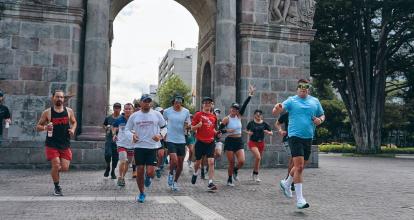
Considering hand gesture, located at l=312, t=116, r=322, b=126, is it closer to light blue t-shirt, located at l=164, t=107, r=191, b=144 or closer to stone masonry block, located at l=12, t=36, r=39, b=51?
light blue t-shirt, located at l=164, t=107, r=191, b=144

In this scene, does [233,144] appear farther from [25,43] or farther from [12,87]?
[25,43]

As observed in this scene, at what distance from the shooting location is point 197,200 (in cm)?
803

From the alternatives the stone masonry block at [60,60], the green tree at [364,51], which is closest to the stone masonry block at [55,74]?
the stone masonry block at [60,60]

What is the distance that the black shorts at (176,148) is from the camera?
9.31 meters

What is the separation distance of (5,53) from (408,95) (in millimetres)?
25586

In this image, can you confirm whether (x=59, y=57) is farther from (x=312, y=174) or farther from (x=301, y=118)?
(x=301, y=118)

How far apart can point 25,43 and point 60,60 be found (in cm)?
118

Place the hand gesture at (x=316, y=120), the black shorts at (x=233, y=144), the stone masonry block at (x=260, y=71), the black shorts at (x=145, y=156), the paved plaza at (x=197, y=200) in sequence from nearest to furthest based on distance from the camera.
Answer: the paved plaza at (x=197, y=200) → the hand gesture at (x=316, y=120) → the black shorts at (x=145, y=156) → the black shorts at (x=233, y=144) → the stone masonry block at (x=260, y=71)

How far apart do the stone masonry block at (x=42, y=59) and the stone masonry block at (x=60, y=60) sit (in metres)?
0.15

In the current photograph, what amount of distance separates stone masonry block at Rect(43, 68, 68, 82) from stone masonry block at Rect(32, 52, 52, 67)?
0.20 m

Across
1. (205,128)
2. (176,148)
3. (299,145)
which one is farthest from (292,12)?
(299,145)

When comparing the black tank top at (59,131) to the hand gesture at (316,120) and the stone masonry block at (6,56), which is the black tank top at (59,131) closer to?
the hand gesture at (316,120)

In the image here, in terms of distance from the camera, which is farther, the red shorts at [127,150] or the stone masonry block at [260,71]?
the stone masonry block at [260,71]

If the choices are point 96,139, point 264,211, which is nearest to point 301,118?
point 264,211
